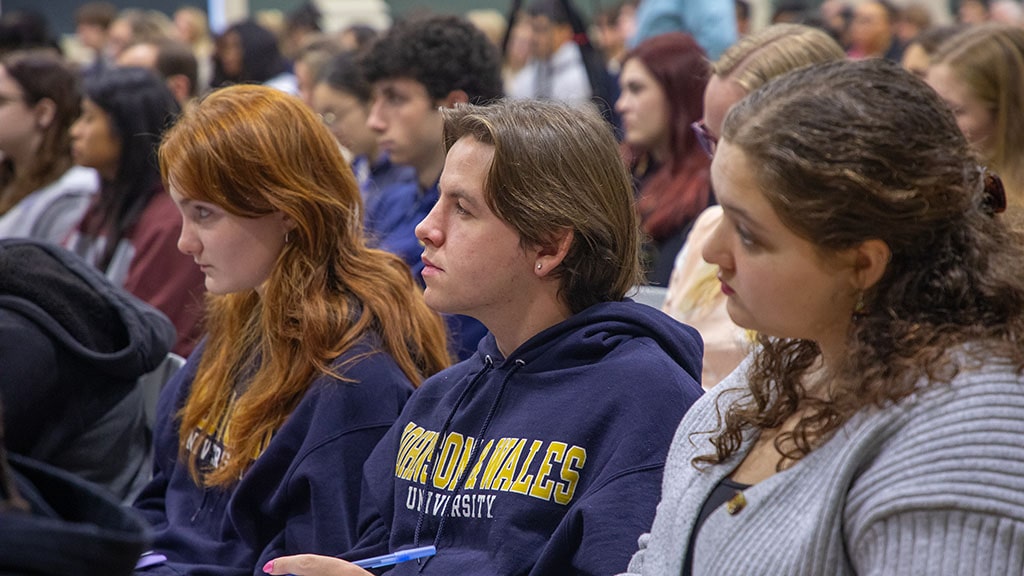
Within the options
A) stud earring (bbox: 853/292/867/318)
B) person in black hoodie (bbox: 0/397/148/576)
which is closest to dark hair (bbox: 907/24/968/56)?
stud earring (bbox: 853/292/867/318)

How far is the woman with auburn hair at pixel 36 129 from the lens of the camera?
13.8 feet

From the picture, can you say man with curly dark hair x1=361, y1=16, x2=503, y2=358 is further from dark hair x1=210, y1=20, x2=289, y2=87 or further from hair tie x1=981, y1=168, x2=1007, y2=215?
dark hair x1=210, y1=20, x2=289, y2=87

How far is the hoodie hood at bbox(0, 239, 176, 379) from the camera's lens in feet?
7.27

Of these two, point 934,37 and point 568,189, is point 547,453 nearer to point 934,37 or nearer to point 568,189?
point 568,189

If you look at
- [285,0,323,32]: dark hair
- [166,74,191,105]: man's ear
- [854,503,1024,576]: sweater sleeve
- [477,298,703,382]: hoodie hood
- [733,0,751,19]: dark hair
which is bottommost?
[285,0,323,32]: dark hair

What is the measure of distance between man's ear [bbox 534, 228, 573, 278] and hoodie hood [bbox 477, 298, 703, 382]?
0.08 m

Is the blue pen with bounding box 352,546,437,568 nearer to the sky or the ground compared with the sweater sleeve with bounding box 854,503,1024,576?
nearer to the ground

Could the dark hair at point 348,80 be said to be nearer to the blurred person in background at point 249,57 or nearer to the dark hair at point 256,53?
the blurred person in background at point 249,57

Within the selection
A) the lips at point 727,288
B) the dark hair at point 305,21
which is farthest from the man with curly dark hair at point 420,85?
the dark hair at point 305,21

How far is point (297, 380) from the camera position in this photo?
205 cm

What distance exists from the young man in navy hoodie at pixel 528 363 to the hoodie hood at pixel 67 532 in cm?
62

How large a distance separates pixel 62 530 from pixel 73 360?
134 cm

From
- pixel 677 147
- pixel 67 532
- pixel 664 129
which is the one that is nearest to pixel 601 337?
pixel 67 532

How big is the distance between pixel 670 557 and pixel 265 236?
1.05m
